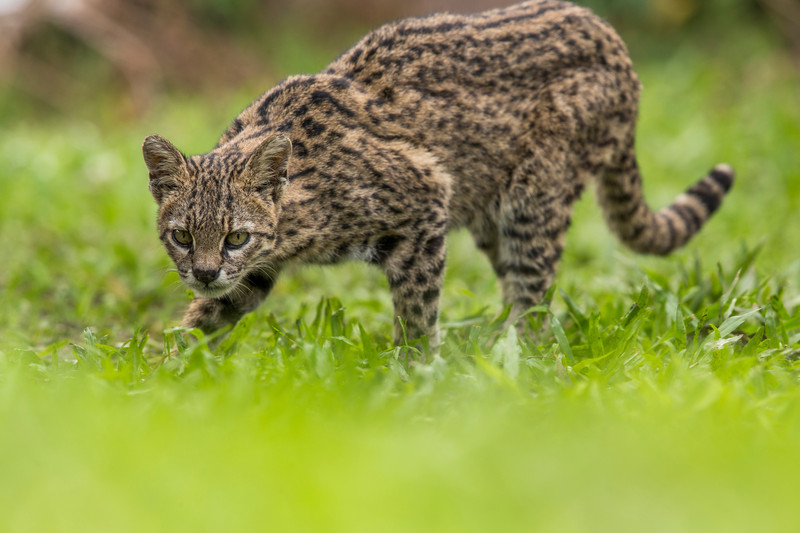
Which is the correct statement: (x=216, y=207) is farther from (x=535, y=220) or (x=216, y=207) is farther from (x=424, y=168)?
(x=535, y=220)

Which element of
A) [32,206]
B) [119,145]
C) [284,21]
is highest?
[284,21]

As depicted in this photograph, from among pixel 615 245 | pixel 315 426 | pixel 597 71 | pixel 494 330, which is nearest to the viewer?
pixel 315 426

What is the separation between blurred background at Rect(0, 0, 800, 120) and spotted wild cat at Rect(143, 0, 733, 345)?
6.48 metres

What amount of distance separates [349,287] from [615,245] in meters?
2.05

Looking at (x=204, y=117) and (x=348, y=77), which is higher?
(x=204, y=117)

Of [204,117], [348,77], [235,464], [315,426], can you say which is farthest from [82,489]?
[204,117]

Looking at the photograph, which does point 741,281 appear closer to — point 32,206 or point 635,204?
point 635,204

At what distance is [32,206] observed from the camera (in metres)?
7.21

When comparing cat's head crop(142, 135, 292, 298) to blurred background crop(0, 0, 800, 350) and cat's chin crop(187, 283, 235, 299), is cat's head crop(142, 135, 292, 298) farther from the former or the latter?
blurred background crop(0, 0, 800, 350)

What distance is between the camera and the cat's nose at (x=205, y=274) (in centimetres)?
398

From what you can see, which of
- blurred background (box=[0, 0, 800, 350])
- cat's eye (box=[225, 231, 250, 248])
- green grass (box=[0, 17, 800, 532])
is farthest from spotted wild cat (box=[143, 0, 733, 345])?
blurred background (box=[0, 0, 800, 350])

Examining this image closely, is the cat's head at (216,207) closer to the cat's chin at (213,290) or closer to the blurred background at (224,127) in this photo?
the cat's chin at (213,290)

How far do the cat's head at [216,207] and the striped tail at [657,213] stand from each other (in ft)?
7.17

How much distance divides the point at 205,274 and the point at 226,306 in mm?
610
